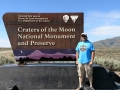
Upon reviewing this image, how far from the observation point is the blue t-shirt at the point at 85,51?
15.5 ft

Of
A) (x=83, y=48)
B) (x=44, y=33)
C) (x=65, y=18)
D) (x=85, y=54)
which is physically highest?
(x=65, y=18)

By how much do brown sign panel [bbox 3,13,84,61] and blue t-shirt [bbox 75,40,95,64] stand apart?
1.39 m

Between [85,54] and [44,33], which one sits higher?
[44,33]

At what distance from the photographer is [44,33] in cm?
653

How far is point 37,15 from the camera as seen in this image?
6.42 meters

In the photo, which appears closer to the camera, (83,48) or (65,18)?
(83,48)

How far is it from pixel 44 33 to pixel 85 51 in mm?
1971

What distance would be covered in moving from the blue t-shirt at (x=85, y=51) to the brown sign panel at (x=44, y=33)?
1391 millimetres

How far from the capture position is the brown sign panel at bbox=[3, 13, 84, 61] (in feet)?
20.6

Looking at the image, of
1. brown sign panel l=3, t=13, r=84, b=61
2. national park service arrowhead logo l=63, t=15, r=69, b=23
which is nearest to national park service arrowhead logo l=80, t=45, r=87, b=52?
brown sign panel l=3, t=13, r=84, b=61

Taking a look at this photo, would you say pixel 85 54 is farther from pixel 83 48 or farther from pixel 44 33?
pixel 44 33

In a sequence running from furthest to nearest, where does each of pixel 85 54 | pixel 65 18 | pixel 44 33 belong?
pixel 44 33 < pixel 65 18 < pixel 85 54

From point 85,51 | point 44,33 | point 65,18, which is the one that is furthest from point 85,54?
point 44,33

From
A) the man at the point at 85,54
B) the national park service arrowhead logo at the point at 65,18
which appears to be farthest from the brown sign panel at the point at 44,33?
the man at the point at 85,54
